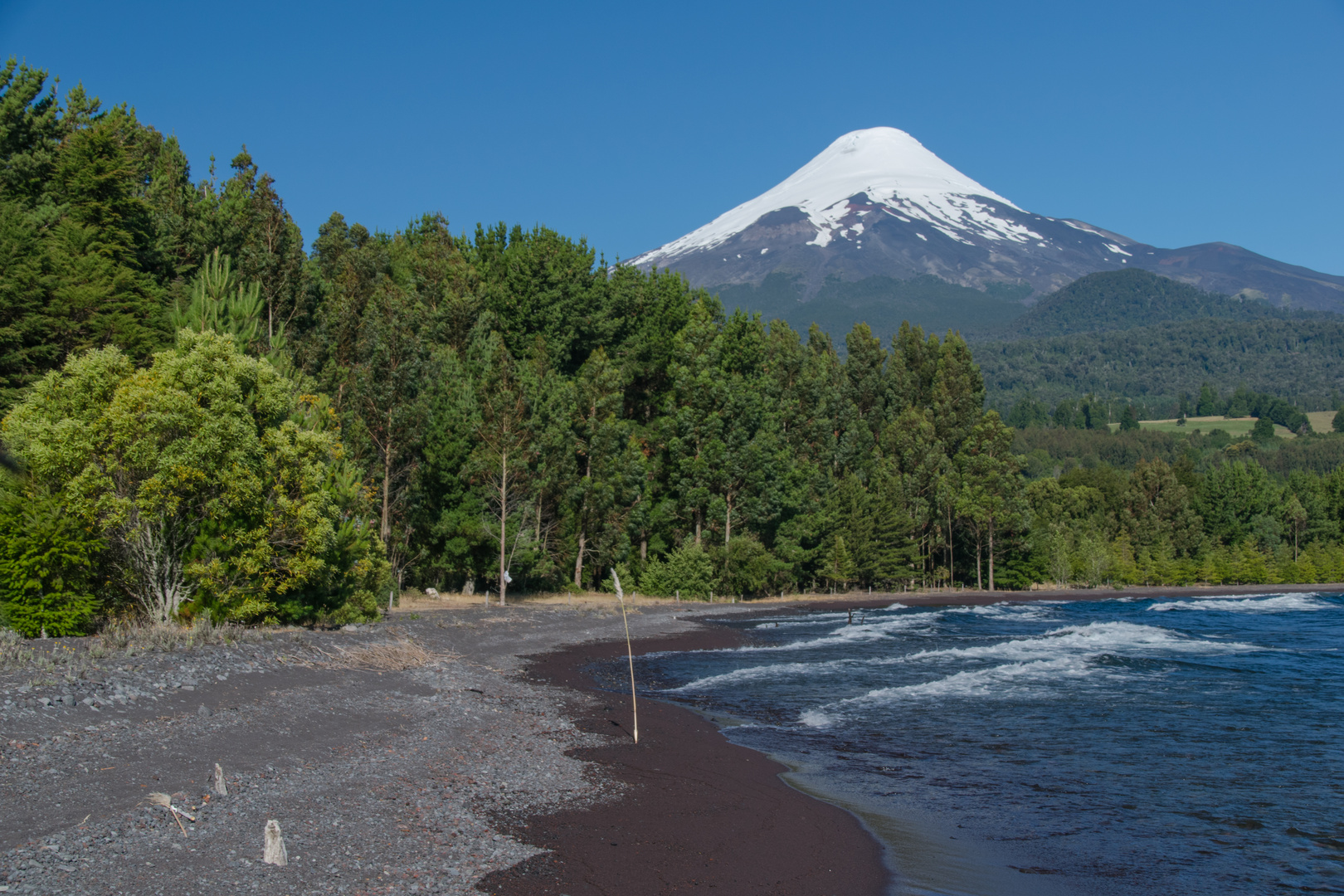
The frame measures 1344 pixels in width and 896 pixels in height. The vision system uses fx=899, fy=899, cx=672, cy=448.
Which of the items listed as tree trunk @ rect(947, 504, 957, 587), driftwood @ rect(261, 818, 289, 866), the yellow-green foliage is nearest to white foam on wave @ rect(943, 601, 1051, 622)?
tree trunk @ rect(947, 504, 957, 587)

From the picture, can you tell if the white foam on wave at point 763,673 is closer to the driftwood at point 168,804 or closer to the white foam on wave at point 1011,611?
the driftwood at point 168,804

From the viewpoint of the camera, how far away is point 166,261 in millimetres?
45625

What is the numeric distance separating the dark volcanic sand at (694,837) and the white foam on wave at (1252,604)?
55.4 metres

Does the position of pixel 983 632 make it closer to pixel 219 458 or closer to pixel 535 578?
pixel 535 578

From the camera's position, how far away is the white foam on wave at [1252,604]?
60.9m

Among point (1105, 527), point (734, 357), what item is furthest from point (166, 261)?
point (1105, 527)

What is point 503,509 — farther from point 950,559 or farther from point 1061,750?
point 950,559

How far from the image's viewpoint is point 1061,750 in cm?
1722

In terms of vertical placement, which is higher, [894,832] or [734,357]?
[734,357]

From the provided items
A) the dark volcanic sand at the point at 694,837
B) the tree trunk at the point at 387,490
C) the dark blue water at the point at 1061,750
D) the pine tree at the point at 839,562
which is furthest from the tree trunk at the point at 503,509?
the dark volcanic sand at the point at 694,837

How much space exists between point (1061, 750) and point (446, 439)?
3650cm

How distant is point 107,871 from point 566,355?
57.7 meters

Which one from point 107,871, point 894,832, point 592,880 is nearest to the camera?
point 107,871

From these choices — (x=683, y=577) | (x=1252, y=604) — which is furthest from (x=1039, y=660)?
(x=1252, y=604)
